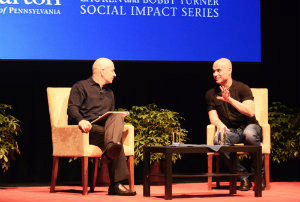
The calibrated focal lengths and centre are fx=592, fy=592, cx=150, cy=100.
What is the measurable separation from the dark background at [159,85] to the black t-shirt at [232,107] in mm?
1200

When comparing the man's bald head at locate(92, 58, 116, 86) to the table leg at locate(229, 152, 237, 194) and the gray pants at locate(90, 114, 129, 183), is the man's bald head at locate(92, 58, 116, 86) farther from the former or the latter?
the table leg at locate(229, 152, 237, 194)

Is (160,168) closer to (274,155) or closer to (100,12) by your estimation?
(274,155)

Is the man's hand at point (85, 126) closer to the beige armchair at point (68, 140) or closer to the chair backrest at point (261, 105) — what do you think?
the beige armchair at point (68, 140)

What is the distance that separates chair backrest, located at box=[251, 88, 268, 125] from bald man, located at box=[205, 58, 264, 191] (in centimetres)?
38

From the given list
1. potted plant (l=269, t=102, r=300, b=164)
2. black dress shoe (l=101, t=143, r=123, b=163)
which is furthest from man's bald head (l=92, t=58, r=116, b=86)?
potted plant (l=269, t=102, r=300, b=164)

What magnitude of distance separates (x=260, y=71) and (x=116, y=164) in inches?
104

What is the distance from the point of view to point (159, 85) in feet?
21.1

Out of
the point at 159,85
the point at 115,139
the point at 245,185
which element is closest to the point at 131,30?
the point at 159,85

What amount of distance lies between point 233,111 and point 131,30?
1.53 meters

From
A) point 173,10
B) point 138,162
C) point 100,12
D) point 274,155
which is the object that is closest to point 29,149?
point 138,162

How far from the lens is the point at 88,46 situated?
19.6 feet

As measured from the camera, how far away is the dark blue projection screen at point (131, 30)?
19.1ft

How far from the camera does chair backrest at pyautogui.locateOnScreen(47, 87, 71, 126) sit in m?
4.99

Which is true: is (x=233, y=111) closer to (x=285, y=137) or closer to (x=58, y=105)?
(x=285, y=137)
